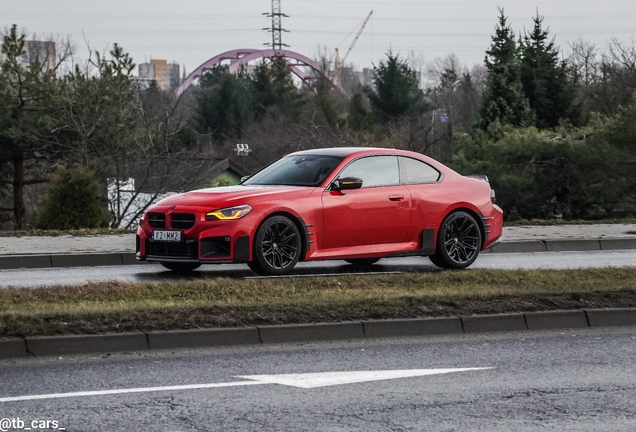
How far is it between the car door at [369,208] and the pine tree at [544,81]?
111 feet

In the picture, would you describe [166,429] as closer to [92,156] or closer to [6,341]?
[6,341]

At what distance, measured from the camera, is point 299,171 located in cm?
1403

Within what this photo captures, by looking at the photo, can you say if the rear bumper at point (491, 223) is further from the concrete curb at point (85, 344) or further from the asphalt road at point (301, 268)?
the concrete curb at point (85, 344)

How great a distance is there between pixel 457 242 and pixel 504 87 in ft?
112

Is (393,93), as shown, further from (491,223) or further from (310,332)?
(310,332)

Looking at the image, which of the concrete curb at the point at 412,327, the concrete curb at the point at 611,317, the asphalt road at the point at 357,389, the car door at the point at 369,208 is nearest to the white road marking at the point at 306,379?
the asphalt road at the point at 357,389

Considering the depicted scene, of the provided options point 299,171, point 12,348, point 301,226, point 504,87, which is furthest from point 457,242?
point 504,87

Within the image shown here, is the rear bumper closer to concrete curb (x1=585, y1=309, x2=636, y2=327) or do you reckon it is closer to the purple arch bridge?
concrete curb (x1=585, y1=309, x2=636, y2=327)

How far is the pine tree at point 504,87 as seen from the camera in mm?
46969

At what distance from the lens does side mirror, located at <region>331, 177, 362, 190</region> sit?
44.3 ft

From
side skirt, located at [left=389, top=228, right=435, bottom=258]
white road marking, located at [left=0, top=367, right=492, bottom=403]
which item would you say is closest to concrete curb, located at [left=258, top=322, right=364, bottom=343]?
white road marking, located at [left=0, top=367, right=492, bottom=403]

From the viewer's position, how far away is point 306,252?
13.2 meters

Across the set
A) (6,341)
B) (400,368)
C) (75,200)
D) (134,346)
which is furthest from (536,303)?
(75,200)

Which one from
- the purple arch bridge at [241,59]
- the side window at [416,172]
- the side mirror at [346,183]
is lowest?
the side mirror at [346,183]
